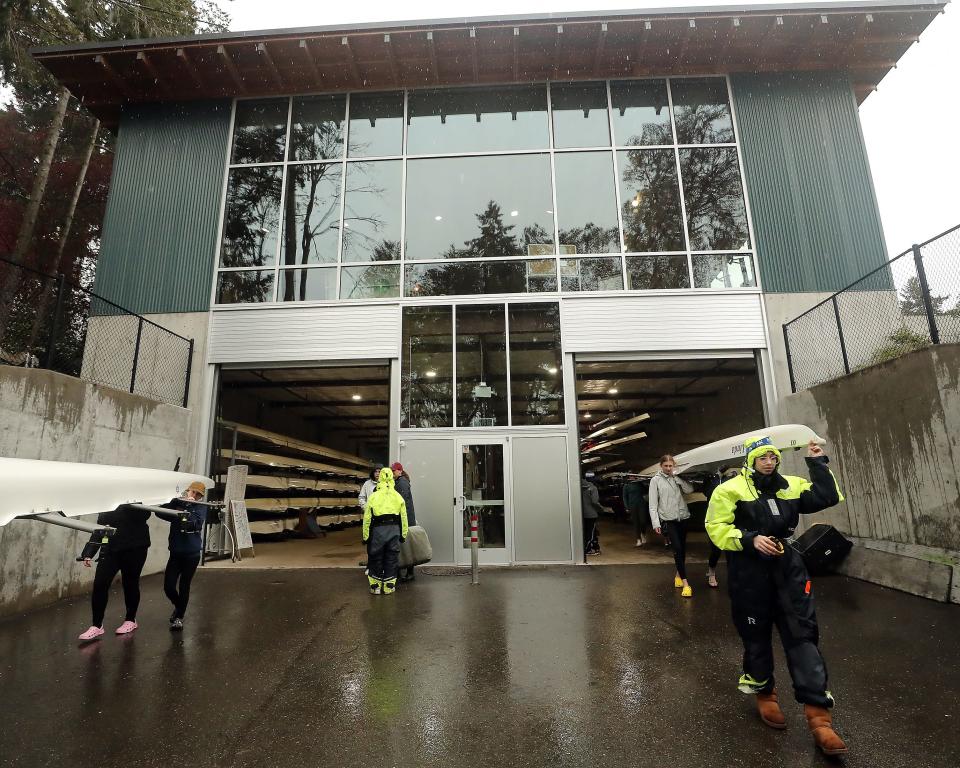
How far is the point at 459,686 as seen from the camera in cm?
404

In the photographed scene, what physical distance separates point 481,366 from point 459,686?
723 centimetres

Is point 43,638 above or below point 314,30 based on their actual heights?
below

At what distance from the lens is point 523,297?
11.0 metres

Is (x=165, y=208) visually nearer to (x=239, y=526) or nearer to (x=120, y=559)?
(x=239, y=526)

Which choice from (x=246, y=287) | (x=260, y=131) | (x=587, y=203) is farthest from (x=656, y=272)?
(x=260, y=131)

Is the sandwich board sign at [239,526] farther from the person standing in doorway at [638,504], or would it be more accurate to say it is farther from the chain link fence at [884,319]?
the chain link fence at [884,319]

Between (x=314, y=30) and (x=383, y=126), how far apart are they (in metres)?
2.32

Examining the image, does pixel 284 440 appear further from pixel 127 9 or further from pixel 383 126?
pixel 127 9

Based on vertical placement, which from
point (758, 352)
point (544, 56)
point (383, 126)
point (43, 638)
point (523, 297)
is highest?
point (544, 56)

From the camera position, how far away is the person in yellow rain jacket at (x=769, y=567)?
3082mm

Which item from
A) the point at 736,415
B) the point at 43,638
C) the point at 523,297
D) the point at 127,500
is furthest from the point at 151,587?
the point at 736,415

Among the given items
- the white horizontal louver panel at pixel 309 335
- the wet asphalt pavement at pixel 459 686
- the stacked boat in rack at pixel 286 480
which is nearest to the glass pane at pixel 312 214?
the white horizontal louver panel at pixel 309 335

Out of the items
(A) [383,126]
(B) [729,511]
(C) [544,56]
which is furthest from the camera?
(A) [383,126]

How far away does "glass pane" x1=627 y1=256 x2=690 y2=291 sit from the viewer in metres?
11.1
